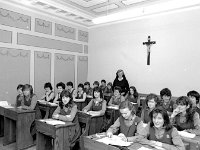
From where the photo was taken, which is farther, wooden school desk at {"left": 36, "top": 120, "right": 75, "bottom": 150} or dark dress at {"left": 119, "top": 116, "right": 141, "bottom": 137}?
wooden school desk at {"left": 36, "top": 120, "right": 75, "bottom": 150}

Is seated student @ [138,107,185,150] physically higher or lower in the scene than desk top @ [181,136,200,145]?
higher

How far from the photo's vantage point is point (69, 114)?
364cm

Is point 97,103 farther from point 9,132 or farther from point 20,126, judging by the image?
point 9,132

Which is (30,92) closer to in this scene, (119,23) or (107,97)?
(107,97)

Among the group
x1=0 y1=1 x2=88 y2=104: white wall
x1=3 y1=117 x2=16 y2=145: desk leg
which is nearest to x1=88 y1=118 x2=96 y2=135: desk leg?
x1=3 y1=117 x2=16 y2=145: desk leg

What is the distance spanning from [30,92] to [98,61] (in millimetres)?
4019

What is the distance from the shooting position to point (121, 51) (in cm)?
759

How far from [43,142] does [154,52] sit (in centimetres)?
479

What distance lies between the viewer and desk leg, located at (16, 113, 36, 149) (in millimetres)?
4000

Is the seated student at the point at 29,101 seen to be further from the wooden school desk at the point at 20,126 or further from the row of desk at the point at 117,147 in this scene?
the row of desk at the point at 117,147

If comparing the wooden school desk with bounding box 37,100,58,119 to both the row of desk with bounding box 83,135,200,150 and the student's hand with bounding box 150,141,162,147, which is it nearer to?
the row of desk with bounding box 83,135,200,150

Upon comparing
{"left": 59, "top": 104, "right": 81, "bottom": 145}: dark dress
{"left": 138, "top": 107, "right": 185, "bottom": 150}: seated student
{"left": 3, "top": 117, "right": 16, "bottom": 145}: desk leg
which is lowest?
{"left": 3, "top": 117, "right": 16, "bottom": 145}: desk leg

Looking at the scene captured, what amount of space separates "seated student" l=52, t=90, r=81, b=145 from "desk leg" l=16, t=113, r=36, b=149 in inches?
33.2

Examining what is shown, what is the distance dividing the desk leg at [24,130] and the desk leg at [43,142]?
79 cm
